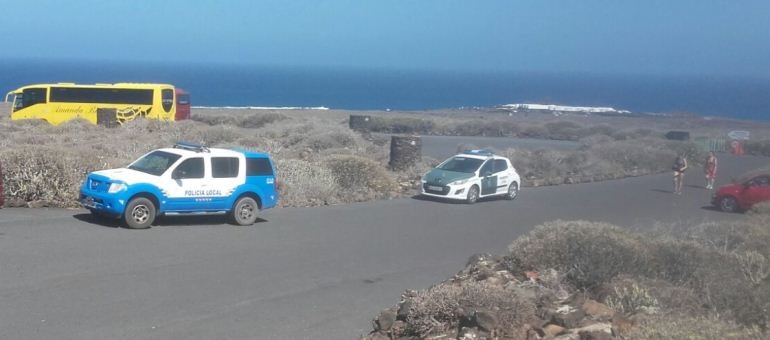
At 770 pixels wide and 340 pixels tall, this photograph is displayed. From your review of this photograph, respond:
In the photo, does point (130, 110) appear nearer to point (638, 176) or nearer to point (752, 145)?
point (638, 176)

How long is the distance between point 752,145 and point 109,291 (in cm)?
5535

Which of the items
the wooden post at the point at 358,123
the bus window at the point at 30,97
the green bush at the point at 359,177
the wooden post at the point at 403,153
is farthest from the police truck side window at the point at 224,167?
the wooden post at the point at 358,123

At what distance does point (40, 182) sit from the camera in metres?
21.7

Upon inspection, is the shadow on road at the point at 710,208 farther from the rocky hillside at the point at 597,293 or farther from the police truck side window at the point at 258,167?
the rocky hillside at the point at 597,293

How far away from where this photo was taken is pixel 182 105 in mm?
53406

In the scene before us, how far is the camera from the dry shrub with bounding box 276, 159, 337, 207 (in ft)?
83.5

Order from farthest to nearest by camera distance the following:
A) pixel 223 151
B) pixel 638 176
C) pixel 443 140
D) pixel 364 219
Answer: pixel 443 140 < pixel 638 176 < pixel 364 219 < pixel 223 151

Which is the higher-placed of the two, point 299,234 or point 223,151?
A: point 223,151

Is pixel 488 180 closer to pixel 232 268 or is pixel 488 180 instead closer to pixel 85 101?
pixel 232 268

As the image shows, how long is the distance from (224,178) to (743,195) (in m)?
17.5

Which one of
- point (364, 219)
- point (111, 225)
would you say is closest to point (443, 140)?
point (364, 219)

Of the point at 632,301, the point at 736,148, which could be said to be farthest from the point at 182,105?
the point at 632,301

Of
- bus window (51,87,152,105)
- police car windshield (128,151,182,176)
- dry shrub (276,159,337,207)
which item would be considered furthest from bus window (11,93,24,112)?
police car windshield (128,151,182,176)

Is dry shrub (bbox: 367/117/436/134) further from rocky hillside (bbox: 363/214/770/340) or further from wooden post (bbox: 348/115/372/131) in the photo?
rocky hillside (bbox: 363/214/770/340)
